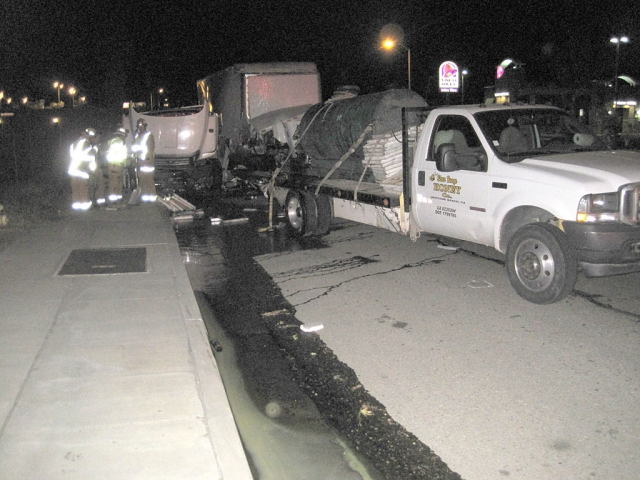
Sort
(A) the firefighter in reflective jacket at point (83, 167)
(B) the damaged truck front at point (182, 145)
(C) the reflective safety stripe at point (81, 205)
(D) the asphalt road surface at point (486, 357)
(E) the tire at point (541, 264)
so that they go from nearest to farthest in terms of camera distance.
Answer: (D) the asphalt road surface at point (486, 357) → (E) the tire at point (541, 264) → (A) the firefighter in reflective jacket at point (83, 167) → (C) the reflective safety stripe at point (81, 205) → (B) the damaged truck front at point (182, 145)

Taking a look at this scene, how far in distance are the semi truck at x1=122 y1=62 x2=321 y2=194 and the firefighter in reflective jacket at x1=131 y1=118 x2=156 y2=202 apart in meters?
3.04

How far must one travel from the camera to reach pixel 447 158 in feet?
24.2

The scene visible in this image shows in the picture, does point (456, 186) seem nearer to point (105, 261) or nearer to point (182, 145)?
point (105, 261)

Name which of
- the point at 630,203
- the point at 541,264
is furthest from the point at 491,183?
the point at 630,203

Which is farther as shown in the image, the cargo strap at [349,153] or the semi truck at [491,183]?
the cargo strap at [349,153]

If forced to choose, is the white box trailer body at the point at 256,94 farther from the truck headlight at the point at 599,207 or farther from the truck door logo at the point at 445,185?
the truck headlight at the point at 599,207

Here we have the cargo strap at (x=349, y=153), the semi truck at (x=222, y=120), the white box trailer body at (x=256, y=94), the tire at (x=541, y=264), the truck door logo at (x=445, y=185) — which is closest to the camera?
the tire at (x=541, y=264)

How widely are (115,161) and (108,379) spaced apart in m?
10.2

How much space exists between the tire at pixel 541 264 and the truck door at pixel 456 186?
56 centimetres

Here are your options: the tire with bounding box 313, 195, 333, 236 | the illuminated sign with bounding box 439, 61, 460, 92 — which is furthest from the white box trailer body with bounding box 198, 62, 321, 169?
the illuminated sign with bounding box 439, 61, 460, 92

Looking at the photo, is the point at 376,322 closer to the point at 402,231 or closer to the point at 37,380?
the point at 402,231

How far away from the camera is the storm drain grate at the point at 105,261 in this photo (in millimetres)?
8219

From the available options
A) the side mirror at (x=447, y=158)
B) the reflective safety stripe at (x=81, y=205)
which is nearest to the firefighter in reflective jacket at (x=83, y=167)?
the reflective safety stripe at (x=81, y=205)

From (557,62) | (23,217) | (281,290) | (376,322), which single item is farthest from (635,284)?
(557,62)
